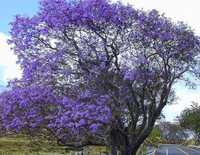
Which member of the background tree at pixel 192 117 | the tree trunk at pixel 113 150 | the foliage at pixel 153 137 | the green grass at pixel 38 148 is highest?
the background tree at pixel 192 117

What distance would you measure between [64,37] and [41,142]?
3912 millimetres

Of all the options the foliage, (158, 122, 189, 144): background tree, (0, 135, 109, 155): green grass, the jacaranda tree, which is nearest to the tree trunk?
the jacaranda tree

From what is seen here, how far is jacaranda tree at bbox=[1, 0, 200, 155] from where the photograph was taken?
17.6 m

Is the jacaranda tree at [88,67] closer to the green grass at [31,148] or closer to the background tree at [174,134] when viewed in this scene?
the green grass at [31,148]

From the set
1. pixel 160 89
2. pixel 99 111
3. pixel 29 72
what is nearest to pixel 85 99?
pixel 99 111

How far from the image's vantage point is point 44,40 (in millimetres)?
18562

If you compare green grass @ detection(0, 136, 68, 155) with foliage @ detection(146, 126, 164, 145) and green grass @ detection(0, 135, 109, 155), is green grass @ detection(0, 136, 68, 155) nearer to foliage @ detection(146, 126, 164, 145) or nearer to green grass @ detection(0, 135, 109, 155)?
green grass @ detection(0, 135, 109, 155)

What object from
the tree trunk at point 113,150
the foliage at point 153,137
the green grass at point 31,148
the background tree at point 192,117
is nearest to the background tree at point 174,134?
the background tree at point 192,117

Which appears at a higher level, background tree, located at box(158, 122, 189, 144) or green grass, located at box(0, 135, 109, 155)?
background tree, located at box(158, 122, 189, 144)

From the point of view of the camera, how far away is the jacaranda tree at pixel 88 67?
Result: 1762cm

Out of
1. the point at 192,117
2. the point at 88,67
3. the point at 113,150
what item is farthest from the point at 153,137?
the point at 88,67

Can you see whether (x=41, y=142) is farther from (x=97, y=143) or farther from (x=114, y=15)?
(x=114, y=15)

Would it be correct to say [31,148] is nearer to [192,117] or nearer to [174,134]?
[192,117]

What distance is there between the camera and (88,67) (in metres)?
18.4
